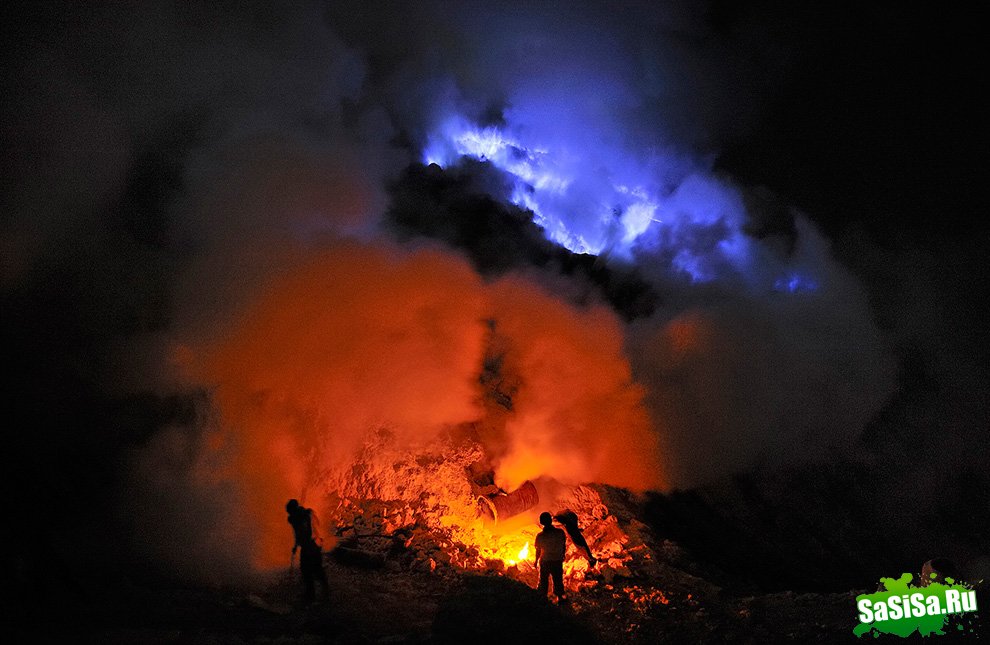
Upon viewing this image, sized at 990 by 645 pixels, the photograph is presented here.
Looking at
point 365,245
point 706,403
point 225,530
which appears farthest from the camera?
point 706,403

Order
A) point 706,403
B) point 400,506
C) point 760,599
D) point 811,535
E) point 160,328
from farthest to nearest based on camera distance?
point 706,403
point 811,535
point 160,328
point 400,506
point 760,599

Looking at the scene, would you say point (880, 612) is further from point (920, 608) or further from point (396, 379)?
point (396, 379)

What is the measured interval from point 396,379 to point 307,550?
16.1 ft

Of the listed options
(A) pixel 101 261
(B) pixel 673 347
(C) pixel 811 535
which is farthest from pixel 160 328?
(C) pixel 811 535

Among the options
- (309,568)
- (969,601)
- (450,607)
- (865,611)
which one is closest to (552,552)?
(450,607)

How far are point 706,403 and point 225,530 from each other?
1288cm

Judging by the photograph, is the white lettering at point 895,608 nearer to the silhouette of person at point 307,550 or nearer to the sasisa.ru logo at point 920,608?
the sasisa.ru logo at point 920,608

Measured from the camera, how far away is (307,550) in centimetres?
678

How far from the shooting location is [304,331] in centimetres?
1135

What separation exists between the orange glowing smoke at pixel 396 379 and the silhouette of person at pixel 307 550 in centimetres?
166

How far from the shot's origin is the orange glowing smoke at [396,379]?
9.99 meters

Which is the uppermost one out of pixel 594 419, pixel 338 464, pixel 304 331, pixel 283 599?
pixel 304 331

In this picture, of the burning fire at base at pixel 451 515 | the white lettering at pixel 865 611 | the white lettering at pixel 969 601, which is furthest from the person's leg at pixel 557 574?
the white lettering at pixel 969 601

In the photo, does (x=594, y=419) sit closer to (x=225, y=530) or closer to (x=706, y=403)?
(x=706, y=403)
